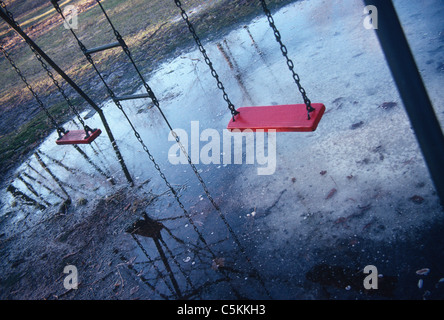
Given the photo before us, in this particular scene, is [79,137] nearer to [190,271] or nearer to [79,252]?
[79,252]

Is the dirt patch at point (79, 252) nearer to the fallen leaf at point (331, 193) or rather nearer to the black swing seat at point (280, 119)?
the black swing seat at point (280, 119)

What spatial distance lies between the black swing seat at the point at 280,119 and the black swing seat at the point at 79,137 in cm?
272

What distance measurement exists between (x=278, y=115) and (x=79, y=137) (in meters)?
3.55

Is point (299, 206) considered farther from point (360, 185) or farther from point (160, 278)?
point (160, 278)

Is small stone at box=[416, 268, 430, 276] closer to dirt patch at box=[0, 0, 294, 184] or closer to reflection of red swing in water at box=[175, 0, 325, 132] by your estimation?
reflection of red swing in water at box=[175, 0, 325, 132]

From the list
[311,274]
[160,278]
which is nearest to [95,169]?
[160,278]

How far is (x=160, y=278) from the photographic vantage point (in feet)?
10.5

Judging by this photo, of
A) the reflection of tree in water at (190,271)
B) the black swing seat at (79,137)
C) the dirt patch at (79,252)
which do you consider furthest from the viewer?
the black swing seat at (79,137)

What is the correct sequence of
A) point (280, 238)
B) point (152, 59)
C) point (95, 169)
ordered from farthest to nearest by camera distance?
point (152, 59), point (95, 169), point (280, 238)

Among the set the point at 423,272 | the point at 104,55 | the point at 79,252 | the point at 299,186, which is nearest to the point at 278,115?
the point at 299,186

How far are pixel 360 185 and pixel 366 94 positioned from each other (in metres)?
1.64

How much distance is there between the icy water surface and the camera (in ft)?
8.47

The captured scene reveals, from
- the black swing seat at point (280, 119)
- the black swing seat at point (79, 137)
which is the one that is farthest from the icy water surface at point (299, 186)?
the black swing seat at point (280, 119)

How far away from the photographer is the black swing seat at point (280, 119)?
8.46 ft
